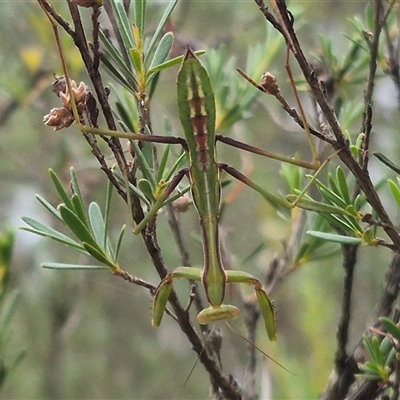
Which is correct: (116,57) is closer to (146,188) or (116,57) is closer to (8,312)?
(146,188)

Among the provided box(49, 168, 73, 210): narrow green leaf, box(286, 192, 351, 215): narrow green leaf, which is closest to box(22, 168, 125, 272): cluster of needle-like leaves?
box(49, 168, 73, 210): narrow green leaf

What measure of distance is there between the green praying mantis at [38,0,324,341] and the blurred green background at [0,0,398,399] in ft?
2.48

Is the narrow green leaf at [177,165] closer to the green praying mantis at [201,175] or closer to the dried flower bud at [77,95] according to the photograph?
the green praying mantis at [201,175]

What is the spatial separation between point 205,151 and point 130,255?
213 cm

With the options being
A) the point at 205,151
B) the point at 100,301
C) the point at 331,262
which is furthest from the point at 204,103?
the point at 100,301

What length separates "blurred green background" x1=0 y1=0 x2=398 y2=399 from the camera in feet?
6.25

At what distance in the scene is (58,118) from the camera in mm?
688

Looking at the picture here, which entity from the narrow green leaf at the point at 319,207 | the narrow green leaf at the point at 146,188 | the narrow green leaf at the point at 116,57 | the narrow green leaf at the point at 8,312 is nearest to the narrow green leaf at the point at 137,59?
the narrow green leaf at the point at 116,57

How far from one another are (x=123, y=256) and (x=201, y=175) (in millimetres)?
2010

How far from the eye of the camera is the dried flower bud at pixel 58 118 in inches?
26.9

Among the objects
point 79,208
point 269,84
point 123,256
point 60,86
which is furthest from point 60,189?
point 123,256

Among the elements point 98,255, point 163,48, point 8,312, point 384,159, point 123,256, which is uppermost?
point 163,48

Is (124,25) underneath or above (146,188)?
above

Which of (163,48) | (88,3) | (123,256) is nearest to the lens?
(88,3)
